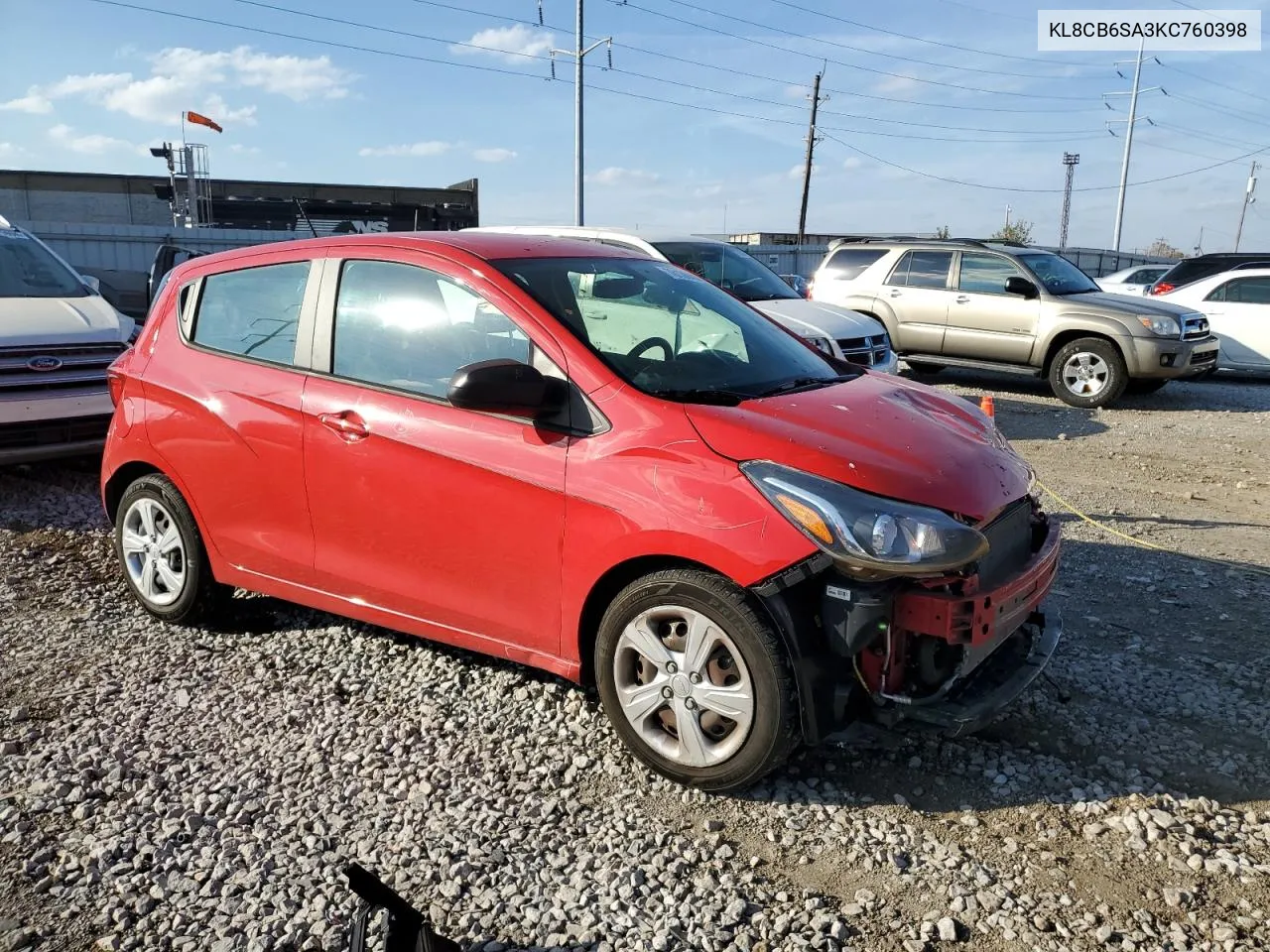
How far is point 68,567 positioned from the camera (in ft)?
18.2

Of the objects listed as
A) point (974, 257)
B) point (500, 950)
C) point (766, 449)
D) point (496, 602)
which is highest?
point (974, 257)

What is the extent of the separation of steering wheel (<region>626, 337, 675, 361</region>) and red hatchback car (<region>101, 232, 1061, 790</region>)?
23 millimetres

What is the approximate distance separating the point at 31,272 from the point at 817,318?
663cm

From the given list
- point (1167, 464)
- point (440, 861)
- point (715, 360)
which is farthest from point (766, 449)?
point (1167, 464)

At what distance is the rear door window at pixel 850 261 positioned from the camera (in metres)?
13.0

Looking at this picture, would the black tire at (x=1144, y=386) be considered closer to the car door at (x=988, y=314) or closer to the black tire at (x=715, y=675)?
the car door at (x=988, y=314)

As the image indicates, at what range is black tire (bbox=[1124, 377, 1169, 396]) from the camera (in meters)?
12.2

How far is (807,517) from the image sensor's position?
9.73 ft

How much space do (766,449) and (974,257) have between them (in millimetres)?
10280

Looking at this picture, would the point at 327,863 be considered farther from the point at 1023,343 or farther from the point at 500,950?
the point at 1023,343

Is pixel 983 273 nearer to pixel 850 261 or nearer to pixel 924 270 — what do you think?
pixel 924 270

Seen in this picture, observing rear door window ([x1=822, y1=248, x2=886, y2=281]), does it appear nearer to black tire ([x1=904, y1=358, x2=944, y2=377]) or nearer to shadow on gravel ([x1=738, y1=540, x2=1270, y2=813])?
black tire ([x1=904, y1=358, x2=944, y2=377])

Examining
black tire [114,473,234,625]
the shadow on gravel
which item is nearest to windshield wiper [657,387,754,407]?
the shadow on gravel

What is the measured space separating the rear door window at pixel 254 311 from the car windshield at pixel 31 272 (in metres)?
4.14
